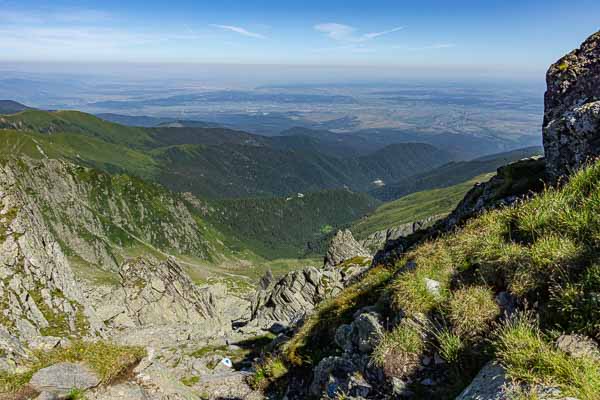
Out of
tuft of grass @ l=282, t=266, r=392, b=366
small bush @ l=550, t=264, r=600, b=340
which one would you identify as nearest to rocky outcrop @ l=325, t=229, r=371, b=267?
tuft of grass @ l=282, t=266, r=392, b=366

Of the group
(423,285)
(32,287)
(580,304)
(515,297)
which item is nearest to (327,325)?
(423,285)

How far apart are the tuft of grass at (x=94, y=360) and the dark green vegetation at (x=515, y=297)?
9.25m

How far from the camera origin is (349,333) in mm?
13234

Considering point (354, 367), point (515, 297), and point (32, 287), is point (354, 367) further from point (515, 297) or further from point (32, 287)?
point (32, 287)

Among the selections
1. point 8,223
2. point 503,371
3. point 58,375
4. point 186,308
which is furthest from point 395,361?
point 186,308

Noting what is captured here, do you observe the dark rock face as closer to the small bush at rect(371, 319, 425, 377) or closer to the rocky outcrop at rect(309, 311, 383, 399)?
the small bush at rect(371, 319, 425, 377)

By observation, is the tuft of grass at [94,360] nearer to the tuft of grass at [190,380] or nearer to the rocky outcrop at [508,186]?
the tuft of grass at [190,380]

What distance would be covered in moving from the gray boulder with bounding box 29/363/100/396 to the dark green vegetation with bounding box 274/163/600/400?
968 cm

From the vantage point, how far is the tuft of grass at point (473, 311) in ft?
30.0

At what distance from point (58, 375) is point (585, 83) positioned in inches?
1197

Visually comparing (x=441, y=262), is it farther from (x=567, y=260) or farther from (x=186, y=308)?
(x=186, y=308)

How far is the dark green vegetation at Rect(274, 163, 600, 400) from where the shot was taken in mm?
6879

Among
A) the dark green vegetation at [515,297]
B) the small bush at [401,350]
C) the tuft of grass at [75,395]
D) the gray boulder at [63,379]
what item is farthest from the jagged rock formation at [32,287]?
the dark green vegetation at [515,297]

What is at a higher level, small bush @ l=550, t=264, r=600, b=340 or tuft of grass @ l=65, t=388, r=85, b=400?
small bush @ l=550, t=264, r=600, b=340
